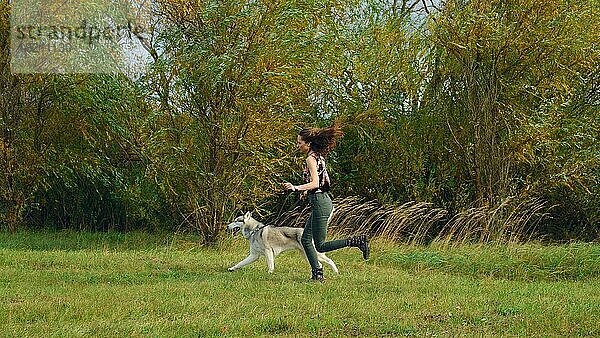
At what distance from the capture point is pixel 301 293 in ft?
28.5

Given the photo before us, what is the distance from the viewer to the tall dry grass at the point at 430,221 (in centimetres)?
1441

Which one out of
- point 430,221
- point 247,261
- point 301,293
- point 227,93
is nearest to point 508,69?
point 430,221

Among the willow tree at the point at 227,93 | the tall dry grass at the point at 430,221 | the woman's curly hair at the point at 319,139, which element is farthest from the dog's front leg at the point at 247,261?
the tall dry grass at the point at 430,221

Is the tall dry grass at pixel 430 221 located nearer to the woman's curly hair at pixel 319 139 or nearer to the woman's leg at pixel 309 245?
the woman's leg at pixel 309 245

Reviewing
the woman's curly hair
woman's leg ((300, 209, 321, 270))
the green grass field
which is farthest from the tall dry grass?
the woman's curly hair

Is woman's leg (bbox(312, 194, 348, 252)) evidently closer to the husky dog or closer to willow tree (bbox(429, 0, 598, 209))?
the husky dog

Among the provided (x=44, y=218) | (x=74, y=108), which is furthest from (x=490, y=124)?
(x=44, y=218)

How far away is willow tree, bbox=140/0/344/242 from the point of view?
1322cm

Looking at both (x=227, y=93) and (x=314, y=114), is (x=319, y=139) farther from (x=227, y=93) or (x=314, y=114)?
(x=314, y=114)

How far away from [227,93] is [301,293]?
5514 millimetres

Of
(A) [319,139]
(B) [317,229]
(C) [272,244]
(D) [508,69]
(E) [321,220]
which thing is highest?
(D) [508,69]

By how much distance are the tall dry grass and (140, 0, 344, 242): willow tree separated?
1.78 m

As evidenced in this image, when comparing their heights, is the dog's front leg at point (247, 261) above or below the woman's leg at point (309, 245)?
below

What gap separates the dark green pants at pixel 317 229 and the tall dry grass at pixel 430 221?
457cm
